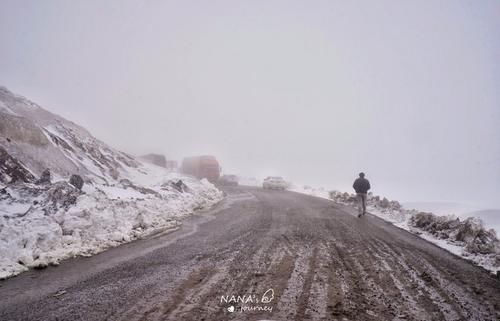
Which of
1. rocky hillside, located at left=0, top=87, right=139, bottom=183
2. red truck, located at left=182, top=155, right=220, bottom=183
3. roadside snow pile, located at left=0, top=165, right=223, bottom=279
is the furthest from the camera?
red truck, located at left=182, top=155, right=220, bottom=183

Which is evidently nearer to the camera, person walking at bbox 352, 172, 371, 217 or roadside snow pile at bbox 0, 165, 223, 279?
roadside snow pile at bbox 0, 165, 223, 279

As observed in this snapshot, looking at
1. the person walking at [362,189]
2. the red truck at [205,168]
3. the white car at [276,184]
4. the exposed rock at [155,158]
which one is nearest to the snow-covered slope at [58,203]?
the person walking at [362,189]

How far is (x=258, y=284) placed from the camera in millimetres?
4340

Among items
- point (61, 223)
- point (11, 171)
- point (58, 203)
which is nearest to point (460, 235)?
point (61, 223)

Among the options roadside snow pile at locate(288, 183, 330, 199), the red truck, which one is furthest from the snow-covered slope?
the red truck

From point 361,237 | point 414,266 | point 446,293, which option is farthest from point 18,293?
point 361,237

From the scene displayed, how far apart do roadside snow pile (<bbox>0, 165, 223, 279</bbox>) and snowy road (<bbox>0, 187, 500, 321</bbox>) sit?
47 cm

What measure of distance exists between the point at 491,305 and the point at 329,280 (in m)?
2.29

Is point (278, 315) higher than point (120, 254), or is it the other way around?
point (278, 315)

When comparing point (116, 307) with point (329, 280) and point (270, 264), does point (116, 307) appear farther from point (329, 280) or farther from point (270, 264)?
point (329, 280)

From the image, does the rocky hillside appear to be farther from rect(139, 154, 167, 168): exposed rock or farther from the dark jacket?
rect(139, 154, 167, 168): exposed rock

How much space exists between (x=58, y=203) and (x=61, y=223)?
0.79 meters

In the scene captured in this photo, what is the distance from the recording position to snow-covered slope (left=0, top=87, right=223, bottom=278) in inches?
219

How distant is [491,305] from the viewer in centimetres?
404
